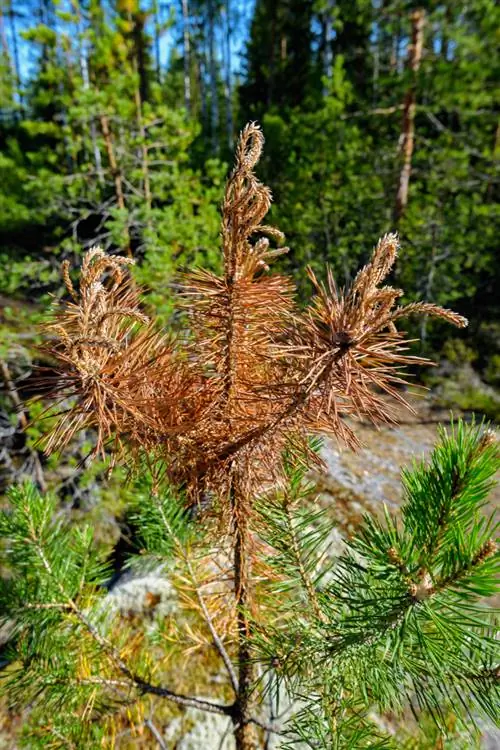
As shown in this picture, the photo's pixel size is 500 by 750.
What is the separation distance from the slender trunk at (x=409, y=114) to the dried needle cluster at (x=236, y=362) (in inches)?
219

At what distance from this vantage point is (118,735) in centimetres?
155

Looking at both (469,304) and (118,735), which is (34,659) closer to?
(118,735)

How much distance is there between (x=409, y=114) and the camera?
211 inches

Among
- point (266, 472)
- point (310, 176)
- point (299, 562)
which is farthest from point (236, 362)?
point (310, 176)

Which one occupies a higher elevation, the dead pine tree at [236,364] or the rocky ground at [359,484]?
the dead pine tree at [236,364]

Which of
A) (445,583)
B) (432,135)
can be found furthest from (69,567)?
(432,135)

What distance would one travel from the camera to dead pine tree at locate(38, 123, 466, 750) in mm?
514

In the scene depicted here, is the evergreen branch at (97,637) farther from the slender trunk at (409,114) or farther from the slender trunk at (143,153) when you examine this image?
the slender trunk at (409,114)

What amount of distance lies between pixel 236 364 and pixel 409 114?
6011mm

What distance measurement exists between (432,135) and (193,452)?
918cm

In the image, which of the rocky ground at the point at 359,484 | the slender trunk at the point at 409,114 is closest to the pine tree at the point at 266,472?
the rocky ground at the point at 359,484

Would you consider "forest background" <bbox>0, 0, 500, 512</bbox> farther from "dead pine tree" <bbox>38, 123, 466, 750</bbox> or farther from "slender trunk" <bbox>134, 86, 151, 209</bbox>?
"dead pine tree" <bbox>38, 123, 466, 750</bbox>

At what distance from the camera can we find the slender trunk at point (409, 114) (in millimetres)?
4977

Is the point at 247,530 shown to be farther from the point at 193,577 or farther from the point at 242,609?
the point at 193,577
